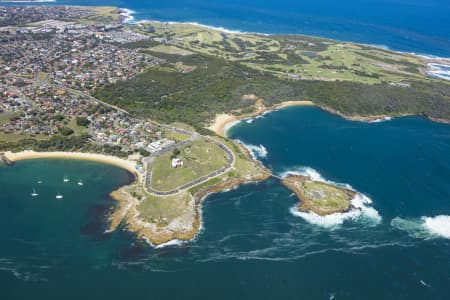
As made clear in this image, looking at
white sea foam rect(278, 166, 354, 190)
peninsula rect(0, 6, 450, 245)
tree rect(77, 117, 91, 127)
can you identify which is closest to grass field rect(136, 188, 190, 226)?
peninsula rect(0, 6, 450, 245)

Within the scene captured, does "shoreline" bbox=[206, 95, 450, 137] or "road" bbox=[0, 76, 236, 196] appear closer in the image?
"road" bbox=[0, 76, 236, 196]

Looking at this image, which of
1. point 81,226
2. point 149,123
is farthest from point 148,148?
point 81,226

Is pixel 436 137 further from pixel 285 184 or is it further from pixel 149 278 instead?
pixel 149 278

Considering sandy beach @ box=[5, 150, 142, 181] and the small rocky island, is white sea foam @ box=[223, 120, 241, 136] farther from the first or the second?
the small rocky island

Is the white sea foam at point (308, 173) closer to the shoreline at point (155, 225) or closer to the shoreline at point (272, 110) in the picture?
the shoreline at point (155, 225)

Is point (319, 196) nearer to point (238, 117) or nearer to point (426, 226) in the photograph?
point (426, 226)
